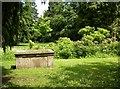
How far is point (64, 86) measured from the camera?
29.7 feet

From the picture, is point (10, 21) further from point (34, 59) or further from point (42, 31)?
point (42, 31)

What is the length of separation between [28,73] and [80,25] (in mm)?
27528

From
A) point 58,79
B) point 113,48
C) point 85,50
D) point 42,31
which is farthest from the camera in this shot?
point 42,31

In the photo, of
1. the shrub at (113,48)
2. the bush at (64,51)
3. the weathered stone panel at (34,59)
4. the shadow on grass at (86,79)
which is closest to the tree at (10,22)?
the shadow on grass at (86,79)

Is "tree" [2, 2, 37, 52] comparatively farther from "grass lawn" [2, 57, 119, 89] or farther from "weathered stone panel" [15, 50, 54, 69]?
"weathered stone panel" [15, 50, 54, 69]

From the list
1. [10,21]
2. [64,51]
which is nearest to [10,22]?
[10,21]

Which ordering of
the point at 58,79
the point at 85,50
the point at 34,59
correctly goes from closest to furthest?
the point at 58,79
the point at 34,59
the point at 85,50

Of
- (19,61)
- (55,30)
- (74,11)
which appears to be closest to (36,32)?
(55,30)

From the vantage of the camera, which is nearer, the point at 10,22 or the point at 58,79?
the point at 10,22

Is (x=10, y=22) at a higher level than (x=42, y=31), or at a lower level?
higher

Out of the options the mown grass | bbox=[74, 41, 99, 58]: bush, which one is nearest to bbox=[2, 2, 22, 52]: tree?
the mown grass

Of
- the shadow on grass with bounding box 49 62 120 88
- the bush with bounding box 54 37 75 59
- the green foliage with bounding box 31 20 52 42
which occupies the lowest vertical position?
the shadow on grass with bounding box 49 62 120 88

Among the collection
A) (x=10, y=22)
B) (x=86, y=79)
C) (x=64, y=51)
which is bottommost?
(x=86, y=79)

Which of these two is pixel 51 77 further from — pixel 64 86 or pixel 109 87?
pixel 109 87
